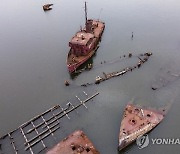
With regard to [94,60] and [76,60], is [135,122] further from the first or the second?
[94,60]

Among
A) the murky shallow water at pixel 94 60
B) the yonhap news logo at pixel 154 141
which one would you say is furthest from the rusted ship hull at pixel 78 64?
the yonhap news logo at pixel 154 141

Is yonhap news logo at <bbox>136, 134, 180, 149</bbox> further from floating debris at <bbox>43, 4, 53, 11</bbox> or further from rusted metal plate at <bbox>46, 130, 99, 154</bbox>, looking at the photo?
floating debris at <bbox>43, 4, 53, 11</bbox>

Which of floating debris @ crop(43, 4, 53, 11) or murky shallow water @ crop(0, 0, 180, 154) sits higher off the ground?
floating debris @ crop(43, 4, 53, 11)

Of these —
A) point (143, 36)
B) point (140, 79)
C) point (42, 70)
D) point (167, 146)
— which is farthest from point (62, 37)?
point (167, 146)

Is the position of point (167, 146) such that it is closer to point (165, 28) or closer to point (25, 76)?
point (25, 76)

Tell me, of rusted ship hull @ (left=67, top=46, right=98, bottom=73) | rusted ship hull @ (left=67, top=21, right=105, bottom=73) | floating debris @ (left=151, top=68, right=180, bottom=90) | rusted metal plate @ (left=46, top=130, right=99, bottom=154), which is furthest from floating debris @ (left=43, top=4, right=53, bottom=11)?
rusted metal plate @ (left=46, top=130, right=99, bottom=154)

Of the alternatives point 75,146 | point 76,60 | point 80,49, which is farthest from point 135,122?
point 80,49
